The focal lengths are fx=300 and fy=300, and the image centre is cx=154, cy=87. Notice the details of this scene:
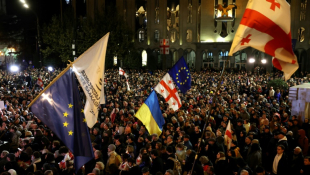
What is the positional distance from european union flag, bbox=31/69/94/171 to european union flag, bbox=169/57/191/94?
519 cm

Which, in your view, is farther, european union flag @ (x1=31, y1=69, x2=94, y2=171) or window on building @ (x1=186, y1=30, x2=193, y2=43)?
window on building @ (x1=186, y1=30, x2=193, y2=43)

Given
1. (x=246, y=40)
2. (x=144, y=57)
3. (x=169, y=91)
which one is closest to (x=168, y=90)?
(x=169, y=91)

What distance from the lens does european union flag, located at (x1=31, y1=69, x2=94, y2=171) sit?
5234mm

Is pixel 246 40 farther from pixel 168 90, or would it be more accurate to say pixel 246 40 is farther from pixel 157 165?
pixel 168 90

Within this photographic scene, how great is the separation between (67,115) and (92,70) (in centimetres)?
101

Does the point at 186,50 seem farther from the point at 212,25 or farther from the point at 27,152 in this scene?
the point at 27,152

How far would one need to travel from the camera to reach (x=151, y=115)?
8.81m

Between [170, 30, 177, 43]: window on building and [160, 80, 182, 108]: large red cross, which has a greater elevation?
[170, 30, 177, 43]: window on building

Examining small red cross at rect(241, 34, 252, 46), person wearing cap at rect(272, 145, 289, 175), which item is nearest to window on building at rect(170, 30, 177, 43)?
person wearing cap at rect(272, 145, 289, 175)

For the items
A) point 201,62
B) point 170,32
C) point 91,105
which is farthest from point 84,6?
point 91,105

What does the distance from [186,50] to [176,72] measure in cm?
4000

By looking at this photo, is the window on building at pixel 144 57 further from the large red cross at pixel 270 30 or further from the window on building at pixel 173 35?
the large red cross at pixel 270 30

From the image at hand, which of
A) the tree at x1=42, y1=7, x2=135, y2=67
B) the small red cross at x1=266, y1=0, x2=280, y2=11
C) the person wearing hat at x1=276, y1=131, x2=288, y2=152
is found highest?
the tree at x1=42, y1=7, x2=135, y2=67

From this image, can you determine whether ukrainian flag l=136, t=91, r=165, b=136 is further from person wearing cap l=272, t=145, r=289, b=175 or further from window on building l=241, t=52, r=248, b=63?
window on building l=241, t=52, r=248, b=63
